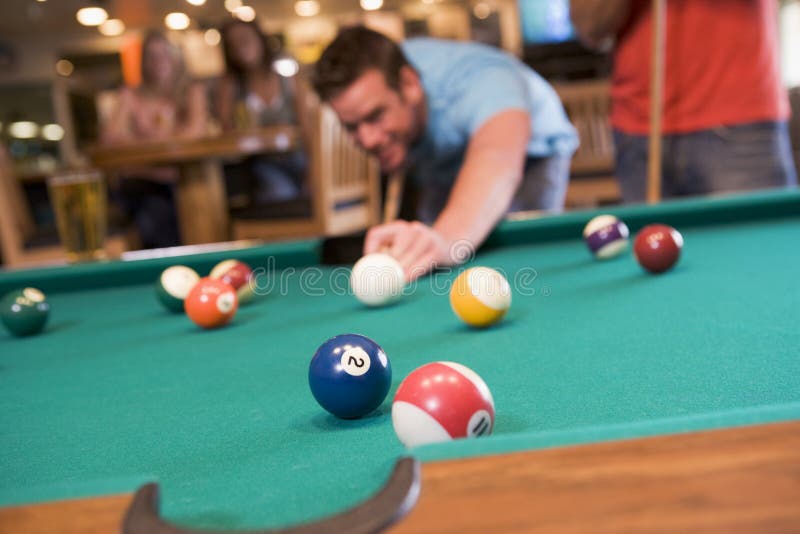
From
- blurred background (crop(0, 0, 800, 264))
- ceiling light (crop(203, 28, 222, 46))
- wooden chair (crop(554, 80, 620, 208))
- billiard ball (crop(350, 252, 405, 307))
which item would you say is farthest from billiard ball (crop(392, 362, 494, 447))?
ceiling light (crop(203, 28, 222, 46))

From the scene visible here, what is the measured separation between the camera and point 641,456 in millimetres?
610

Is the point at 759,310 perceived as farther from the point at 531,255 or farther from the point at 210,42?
the point at 210,42

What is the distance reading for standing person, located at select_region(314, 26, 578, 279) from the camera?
212 centimetres

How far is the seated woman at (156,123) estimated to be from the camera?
546cm

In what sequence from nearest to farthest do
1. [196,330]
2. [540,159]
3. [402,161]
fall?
[196,330] < [402,161] < [540,159]

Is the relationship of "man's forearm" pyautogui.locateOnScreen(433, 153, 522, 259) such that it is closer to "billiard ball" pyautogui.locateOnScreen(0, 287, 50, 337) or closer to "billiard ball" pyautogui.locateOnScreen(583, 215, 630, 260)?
"billiard ball" pyautogui.locateOnScreen(583, 215, 630, 260)

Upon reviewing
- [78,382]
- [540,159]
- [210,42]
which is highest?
[78,382]

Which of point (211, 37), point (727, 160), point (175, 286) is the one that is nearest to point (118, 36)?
point (211, 37)

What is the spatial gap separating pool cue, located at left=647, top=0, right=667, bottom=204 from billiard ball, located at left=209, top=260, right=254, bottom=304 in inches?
59.2

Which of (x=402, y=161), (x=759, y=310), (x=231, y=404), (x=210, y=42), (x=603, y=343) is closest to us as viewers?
(x=231, y=404)

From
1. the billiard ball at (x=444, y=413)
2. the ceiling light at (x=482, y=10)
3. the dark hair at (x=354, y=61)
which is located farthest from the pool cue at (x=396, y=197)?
the ceiling light at (x=482, y=10)

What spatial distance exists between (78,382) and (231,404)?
0.37 m

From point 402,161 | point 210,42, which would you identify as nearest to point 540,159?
point 402,161

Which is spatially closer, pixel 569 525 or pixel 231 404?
pixel 569 525
